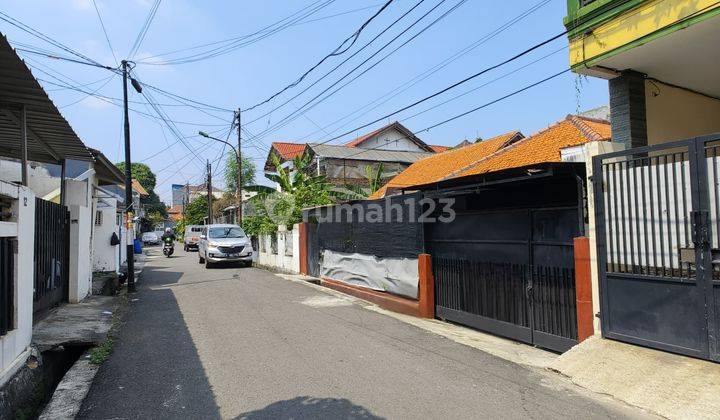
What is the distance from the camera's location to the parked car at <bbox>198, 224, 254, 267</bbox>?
19172 mm

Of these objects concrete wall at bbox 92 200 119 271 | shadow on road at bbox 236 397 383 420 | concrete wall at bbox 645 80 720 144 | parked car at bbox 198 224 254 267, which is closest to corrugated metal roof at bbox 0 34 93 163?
shadow on road at bbox 236 397 383 420

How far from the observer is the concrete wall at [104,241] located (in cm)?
1415

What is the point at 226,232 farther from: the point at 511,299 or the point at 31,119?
the point at 511,299

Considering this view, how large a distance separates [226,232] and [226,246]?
4.99 ft

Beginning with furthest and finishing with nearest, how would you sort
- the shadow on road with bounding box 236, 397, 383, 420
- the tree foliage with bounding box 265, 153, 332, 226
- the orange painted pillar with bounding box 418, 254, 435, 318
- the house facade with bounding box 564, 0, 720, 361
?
the tree foliage with bounding box 265, 153, 332, 226 < the orange painted pillar with bounding box 418, 254, 435, 318 < the house facade with bounding box 564, 0, 720, 361 < the shadow on road with bounding box 236, 397, 383, 420

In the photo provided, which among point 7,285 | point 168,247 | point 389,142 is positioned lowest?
point 168,247

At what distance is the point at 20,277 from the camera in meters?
5.01

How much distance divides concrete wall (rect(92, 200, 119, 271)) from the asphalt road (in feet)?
20.4

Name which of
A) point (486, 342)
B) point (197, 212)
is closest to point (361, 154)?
point (486, 342)

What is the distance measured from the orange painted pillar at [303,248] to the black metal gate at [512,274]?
8.18 metres

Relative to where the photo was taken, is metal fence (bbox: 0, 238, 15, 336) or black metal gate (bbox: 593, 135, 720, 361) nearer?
metal fence (bbox: 0, 238, 15, 336)

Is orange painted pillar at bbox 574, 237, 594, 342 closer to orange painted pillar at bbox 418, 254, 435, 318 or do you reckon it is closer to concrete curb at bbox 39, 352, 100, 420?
orange painted pillar at bbox 418, 254, 435, 318

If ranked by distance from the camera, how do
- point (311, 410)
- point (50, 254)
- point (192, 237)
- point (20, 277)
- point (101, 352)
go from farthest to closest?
1. point (192, 237)
2. point (50, 254)
3. point (101, 352)
4. point (20, 277)
5. point (311, 410)

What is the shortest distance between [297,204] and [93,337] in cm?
1173
